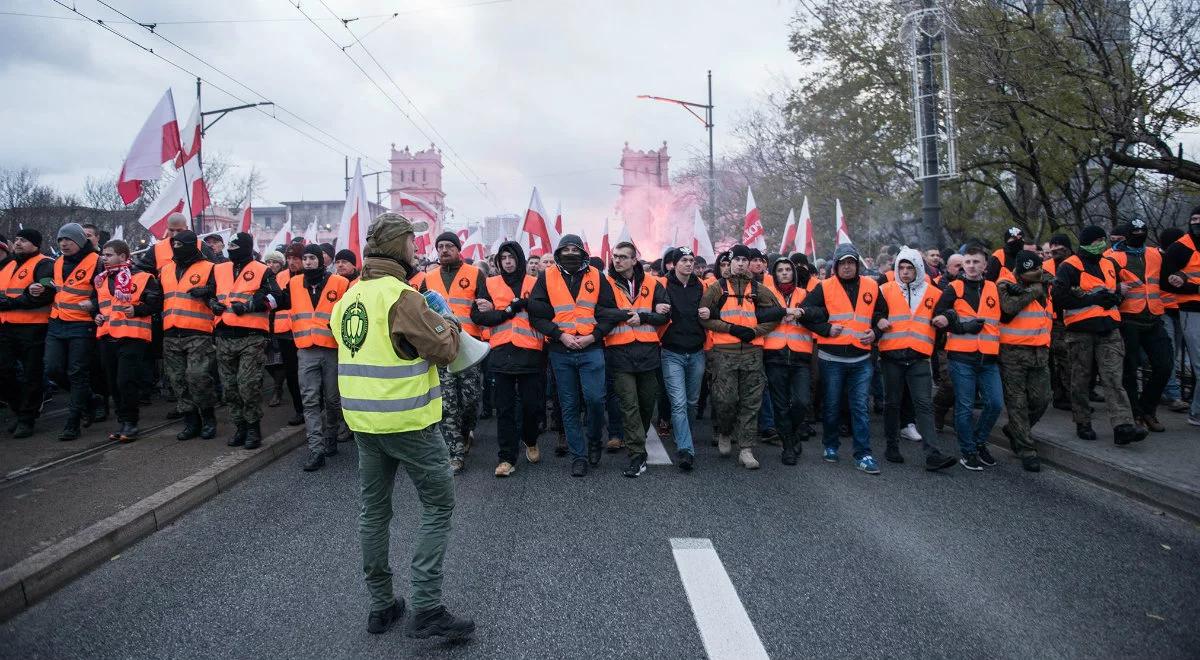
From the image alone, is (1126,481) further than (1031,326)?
No

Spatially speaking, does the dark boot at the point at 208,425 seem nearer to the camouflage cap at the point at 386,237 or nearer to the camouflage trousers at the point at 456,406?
the camouflage trousers at the point at 456,406

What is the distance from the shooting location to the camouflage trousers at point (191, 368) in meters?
6.90

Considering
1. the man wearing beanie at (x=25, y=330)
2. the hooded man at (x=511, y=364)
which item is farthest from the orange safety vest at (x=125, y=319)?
the hooded man at (x=511, y=364)

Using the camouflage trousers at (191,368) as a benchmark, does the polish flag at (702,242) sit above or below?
above

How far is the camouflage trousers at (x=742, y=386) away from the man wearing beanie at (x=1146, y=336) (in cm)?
374

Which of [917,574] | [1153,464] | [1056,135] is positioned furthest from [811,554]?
[1056,135]

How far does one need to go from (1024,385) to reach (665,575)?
4242 millimetres

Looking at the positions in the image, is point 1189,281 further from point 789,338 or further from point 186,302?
point 186,302

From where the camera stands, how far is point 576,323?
6340 millimetres

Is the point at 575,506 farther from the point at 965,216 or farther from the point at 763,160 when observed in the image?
the point at 763,160

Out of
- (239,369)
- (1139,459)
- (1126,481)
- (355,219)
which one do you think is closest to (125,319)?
(239,369)

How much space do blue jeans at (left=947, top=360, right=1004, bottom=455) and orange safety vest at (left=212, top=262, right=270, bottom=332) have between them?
658 centimetres

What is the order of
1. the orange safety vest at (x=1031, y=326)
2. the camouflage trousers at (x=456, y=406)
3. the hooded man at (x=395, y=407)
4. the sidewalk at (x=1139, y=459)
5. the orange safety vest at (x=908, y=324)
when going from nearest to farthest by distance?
1. the hooded man at (x=395, y=407)
2. the sidewalk at (x=1139, y=459)
3. the orange safety vest at (x=1031, y=326)
4. the camouflage trousers at (x=456, y=406)
5. the orange safety vest at (x=908, y=324)

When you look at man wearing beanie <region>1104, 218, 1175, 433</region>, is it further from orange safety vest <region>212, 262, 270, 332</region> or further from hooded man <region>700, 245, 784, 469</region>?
orange safety vest <region>212, 262, 270, 332</region>
